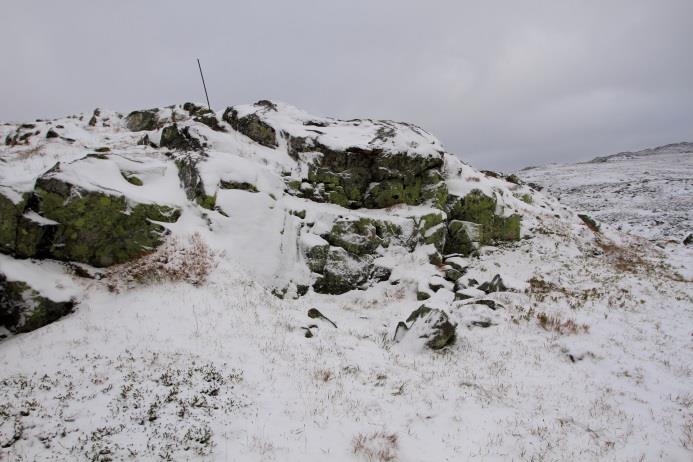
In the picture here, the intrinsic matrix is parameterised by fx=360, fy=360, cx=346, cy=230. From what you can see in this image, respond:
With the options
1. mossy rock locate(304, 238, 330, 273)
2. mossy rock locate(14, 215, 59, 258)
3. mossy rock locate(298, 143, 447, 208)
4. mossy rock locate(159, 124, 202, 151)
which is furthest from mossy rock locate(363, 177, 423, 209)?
mossy rock locate(14, 215, 59, 258)

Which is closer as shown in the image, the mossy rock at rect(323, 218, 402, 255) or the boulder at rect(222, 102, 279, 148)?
the mossy rock at rect(323, 218, 402, 255)

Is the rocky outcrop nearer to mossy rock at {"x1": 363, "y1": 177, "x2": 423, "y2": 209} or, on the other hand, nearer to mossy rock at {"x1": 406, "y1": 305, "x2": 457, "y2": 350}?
mossy rock at {"x1": 363, "y1": 177, "x2": 423, "y2": 209}

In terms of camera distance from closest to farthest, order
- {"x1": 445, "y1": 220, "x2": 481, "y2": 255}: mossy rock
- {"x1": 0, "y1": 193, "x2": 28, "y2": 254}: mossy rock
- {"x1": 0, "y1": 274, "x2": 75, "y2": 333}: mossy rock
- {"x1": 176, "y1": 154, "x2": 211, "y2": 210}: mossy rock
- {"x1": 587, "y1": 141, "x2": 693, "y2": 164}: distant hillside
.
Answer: {"x1": 0, "y1": 274, "x2": 75, "y2": 333}: mossy rock
{"x1": 0, "y1": 193, "x2": 28, "y2": 254}: mossy rock
{"x1": 176, "y1": 154, "x2": 211, "y2": 210}: mossy rock
{"x1": 445, "y1": 220, "x2": 481, "y2": 255}: mossy rock
{"x1": 587, "y1": 141, "x2": 693, "y2": 164}: distant hillside

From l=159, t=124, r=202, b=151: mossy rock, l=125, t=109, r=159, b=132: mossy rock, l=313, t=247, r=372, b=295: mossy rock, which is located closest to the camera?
l=313, t=247, r=372, b=295: mossy rock

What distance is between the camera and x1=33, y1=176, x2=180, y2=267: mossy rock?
11430 mm

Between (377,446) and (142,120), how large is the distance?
3392 centimetres

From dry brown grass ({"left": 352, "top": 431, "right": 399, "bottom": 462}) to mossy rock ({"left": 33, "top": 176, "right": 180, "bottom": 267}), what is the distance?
31.6ft

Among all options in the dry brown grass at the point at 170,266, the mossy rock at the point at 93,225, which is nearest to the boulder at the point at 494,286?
the dry brown grass at the point at 170,266

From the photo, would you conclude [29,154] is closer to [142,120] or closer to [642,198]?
[142,120]

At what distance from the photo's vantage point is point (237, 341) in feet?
31.4

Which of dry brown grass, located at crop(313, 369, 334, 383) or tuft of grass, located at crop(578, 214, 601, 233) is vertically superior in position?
tuft of grass, located at crop(578, 214, 601, 233)

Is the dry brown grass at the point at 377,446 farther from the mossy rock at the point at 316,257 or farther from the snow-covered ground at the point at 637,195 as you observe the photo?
the snow-covered ground at the point at 637,195

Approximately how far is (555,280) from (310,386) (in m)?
13.9

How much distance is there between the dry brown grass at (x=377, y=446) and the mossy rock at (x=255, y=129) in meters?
16.9
